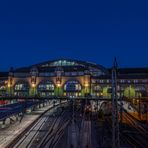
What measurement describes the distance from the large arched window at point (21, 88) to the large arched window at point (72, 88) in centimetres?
2097

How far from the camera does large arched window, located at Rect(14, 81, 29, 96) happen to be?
→ 139225mm

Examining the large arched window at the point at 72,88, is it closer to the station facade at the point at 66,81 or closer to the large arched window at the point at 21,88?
the station facade at the point at 66,81

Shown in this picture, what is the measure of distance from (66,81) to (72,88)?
487 centimetres

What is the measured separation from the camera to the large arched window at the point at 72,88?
438 feet

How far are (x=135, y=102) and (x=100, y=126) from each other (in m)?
28.2

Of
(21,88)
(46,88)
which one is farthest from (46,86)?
(21,88)

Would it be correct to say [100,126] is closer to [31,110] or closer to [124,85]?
[31,110]

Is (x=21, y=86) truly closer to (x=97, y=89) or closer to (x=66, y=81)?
(x=66, y=81)

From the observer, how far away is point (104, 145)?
3353 cm

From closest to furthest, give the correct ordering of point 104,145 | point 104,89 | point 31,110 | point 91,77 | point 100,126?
1. point 104,145
2. point 100,126
3. point 31,110
4. point 104,89
5. point 91,77

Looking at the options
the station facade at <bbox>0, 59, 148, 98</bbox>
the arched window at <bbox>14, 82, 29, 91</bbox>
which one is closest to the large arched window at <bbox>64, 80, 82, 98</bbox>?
the station facade at <bbox>0, 59, 148, 98</bbox>

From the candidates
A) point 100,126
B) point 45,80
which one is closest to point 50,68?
point 45,80

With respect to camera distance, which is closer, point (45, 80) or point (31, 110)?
point (31, 110)

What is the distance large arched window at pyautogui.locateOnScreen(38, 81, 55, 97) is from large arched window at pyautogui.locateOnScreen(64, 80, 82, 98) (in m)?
7.38
